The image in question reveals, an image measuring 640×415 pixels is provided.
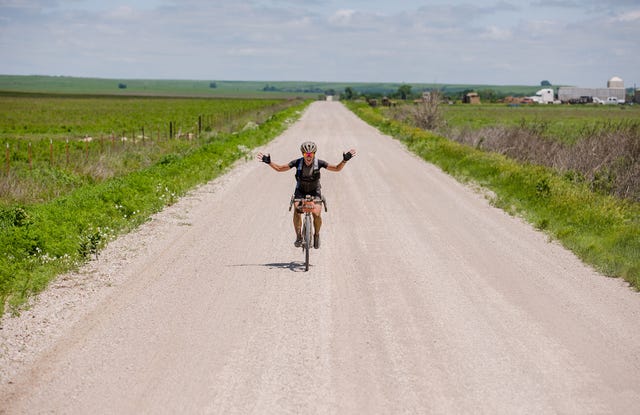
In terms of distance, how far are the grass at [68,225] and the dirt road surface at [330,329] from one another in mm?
321

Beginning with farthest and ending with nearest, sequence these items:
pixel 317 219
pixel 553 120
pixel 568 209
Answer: pixel 553 120, pixel 568 209, pixel 317 219

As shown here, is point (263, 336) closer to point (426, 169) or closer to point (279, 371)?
point (279, 371)

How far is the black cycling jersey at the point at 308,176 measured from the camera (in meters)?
9.91

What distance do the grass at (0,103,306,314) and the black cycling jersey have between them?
11.2ft

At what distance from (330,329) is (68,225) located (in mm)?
6033

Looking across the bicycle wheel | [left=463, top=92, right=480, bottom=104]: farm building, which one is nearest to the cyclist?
the bicycle wheel

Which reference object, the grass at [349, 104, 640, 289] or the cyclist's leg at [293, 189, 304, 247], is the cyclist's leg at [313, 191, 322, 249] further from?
the grass at [349, 104, 640, 289]

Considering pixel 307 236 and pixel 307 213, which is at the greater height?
pixel 307 213

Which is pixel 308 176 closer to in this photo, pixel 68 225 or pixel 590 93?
pixel 68 225

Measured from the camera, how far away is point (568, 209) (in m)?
14.4

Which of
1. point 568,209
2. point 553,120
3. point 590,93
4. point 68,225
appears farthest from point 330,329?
point 590,93

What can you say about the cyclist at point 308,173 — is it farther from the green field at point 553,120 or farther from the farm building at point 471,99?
the farm building at point 471,99

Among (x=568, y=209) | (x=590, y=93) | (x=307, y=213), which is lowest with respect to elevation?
(x=568, y=209)

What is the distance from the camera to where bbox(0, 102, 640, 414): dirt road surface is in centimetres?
565
